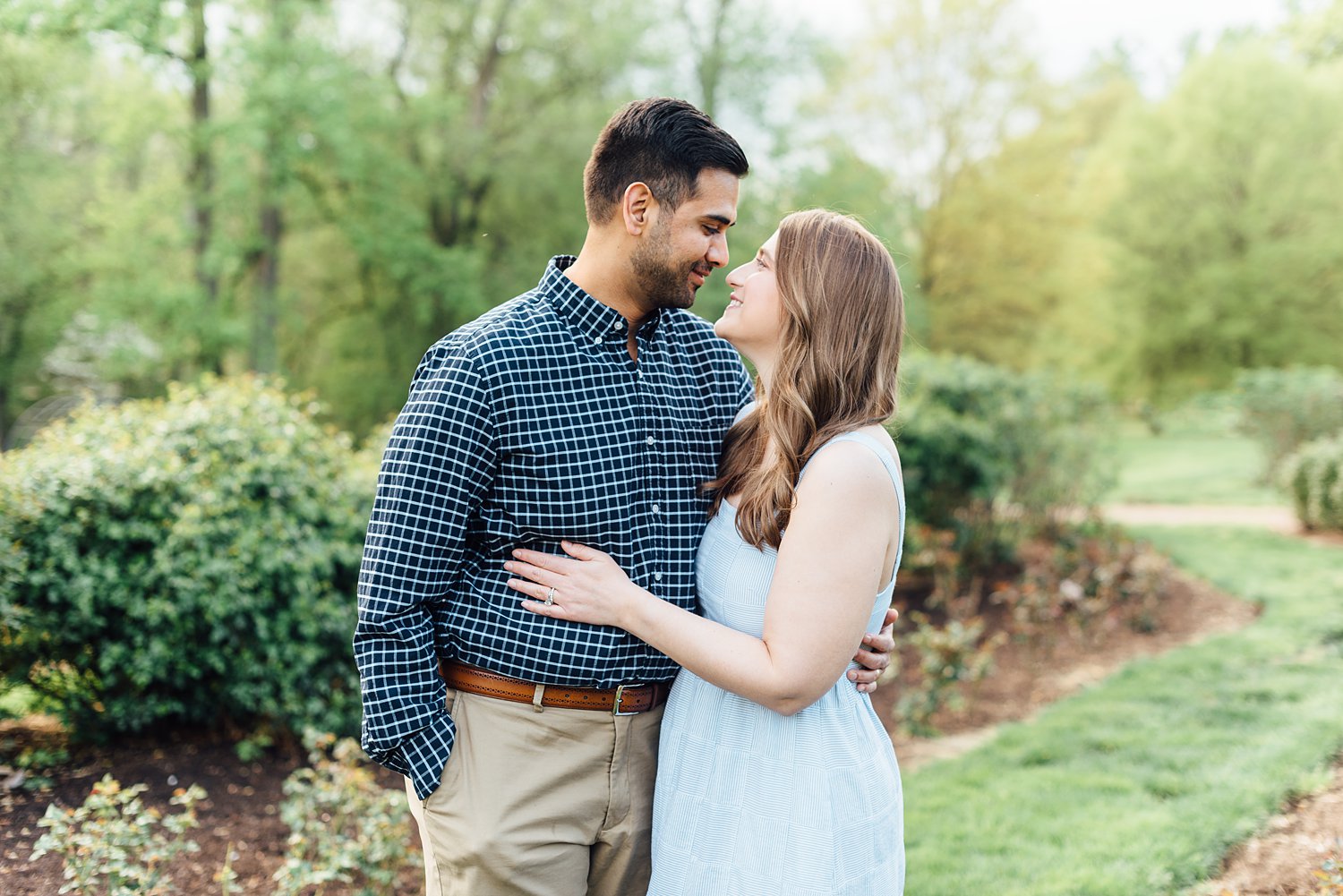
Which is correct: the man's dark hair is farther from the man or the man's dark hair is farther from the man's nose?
the man's nose

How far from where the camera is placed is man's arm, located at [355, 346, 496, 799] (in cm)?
211

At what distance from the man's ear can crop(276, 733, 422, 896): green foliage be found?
90.4 inches

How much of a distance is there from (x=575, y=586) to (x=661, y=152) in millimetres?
974

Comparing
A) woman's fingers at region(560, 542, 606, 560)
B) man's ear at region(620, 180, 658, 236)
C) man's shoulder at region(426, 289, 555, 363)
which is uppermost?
man's ear at region(620, 180, 658, 236)

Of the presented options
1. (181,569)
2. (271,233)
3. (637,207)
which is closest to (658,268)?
(637,207)

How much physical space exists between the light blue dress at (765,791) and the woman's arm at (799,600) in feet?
0.28

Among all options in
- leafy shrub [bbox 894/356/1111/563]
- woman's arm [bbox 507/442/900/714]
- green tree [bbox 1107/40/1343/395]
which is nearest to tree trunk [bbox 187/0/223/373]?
leafy shrub [bbox 894/356/1111/563]

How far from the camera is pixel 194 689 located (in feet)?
15.0

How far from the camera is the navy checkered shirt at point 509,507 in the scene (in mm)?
2125

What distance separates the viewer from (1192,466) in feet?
72.4

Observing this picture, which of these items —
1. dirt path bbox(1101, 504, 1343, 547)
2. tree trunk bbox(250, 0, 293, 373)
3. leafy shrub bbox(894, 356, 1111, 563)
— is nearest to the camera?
leafy shrub bbox(894, 356, 1111, 563)

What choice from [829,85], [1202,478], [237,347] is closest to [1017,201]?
[829,85]

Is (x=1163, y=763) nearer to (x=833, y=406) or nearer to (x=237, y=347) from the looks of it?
(x=833, y=406)

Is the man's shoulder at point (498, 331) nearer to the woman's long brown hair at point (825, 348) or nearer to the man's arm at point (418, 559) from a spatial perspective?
the man's arm at point (418, 559)
